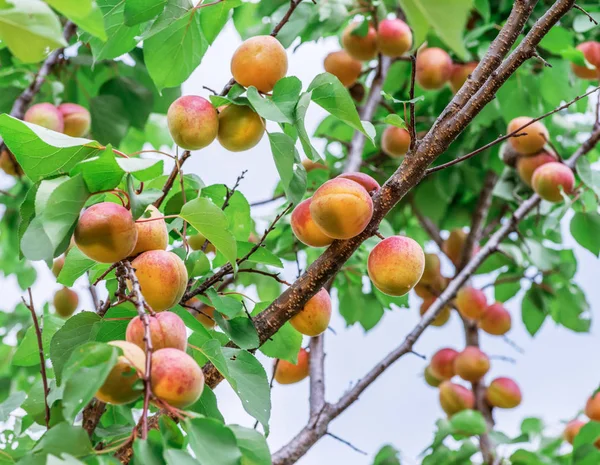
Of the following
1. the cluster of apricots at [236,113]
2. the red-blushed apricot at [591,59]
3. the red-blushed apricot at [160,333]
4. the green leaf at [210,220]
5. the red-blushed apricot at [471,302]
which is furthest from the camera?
the red-blushed apricot at [471,302]

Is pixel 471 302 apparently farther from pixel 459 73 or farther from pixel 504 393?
pixel 459 73

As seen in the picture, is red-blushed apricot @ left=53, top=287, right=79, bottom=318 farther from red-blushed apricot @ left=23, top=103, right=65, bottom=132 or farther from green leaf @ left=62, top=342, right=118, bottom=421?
green leaf @ left=62, top=342, right=118, bottom=421

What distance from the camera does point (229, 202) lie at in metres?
1.13

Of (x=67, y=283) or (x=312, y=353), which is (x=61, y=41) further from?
(x=312, y=353)

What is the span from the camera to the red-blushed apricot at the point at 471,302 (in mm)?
2189

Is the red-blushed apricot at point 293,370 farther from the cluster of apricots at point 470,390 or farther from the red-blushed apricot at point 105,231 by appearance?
the red-blushed apricot at point 105,231

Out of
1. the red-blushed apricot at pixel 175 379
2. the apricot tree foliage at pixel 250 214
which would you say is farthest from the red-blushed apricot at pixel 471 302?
the red-blushed apricot at pixel 175 379

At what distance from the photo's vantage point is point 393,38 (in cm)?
187

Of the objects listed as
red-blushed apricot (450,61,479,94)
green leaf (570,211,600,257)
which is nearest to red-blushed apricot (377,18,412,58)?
red-blushed apricot (450,61,479,94)

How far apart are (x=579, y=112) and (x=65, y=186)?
2.09 meters

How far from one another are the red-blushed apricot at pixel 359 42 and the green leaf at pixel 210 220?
1.26 m

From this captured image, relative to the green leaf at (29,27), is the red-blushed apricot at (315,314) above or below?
below

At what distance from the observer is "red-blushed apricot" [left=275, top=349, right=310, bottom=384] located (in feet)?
5.15

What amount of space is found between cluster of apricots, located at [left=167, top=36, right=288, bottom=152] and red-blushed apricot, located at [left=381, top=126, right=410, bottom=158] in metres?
1.01
